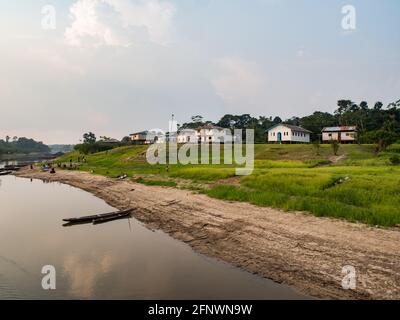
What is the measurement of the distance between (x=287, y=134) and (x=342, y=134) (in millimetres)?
14979

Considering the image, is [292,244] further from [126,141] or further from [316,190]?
[126,141]

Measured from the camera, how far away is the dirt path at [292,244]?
14.6m

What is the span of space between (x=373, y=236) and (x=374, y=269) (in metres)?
4.08

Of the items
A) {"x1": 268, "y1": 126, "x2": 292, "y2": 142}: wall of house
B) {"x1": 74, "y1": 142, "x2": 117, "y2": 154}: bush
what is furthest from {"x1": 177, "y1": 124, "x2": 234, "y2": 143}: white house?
{"x1": 74, "y1": 142, "x2": 117, "y2": 154}: bush

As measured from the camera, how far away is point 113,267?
18609 mm

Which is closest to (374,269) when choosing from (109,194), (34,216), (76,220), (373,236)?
(373,236)

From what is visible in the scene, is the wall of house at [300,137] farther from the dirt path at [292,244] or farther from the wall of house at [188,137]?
the dirt path at [292,244]

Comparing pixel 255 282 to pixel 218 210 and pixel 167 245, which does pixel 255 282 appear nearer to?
pixel 167 245

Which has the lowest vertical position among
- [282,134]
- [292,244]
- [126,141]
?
[292,244]

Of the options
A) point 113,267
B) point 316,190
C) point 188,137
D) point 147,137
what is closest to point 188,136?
point 188,137

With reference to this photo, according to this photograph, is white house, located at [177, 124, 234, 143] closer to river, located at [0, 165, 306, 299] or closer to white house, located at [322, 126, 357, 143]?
white house, located at [322, 126, 357, 143]

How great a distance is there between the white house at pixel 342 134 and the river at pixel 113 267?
74.4 meters

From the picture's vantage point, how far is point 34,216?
113 ft

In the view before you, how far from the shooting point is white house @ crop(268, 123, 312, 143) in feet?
292
